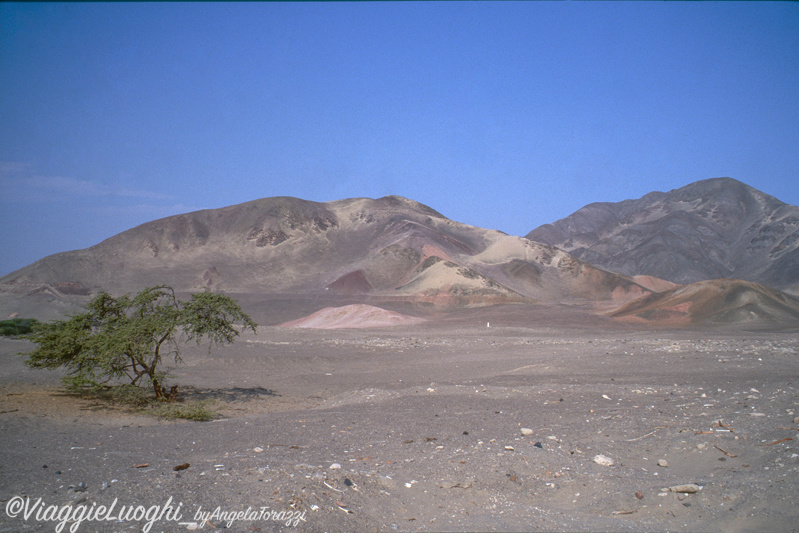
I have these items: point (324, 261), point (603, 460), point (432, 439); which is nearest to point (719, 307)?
point (432, 439)

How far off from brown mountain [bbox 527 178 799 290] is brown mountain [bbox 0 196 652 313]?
143 ft

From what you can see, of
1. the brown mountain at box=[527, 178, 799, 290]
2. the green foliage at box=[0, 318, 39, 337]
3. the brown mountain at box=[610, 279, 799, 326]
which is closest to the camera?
the green foliage at box=[0, 318, 39, 337]

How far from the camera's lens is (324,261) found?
89.5 m

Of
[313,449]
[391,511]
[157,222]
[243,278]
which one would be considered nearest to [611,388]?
[313,449]

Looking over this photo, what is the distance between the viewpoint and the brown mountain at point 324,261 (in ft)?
245

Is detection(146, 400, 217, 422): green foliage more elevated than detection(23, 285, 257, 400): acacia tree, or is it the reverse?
detection(23, 285, 257, 400): acacia tree

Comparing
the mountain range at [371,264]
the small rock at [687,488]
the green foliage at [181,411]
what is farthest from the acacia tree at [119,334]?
the mountain range at [371,264]

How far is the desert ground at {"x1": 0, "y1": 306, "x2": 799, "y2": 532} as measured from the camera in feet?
17.9

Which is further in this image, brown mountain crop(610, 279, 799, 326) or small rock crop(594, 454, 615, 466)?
brown mountain crop(610, 279, 799, 326)

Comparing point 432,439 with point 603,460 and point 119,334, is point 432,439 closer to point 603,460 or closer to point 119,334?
point 603,460

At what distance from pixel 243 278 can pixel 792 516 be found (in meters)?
82.9

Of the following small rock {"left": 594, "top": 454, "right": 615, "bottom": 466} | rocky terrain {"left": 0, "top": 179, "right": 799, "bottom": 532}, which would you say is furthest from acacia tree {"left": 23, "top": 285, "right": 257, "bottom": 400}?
small rock {"left": 594, "top": 454, "right": 615, "bottom": 466}

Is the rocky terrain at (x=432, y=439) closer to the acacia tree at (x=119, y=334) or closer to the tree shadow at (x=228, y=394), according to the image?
the tree shadow at (x=228, y=394)

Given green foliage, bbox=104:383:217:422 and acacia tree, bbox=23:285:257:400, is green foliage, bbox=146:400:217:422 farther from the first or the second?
acacia tree, bbox=23:285:257:400
